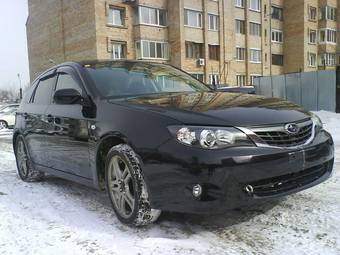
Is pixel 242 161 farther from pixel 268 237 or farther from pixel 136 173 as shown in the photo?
pixel 136 173

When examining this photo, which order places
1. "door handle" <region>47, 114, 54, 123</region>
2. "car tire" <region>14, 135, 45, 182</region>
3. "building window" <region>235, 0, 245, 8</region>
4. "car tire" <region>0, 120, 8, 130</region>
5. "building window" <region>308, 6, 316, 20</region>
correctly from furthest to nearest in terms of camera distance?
"building window" <region>308, 6, 316, 20</region> → "building window" <region>235, 0, 245, 8</region> → "car tire" <region>0, 120, 8, 130</region> → "car tire" <region>14, 135, 45, 182</region> → "door handle" <region>47, 114, 54, 123</region>

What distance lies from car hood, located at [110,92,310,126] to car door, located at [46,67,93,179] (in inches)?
22.9

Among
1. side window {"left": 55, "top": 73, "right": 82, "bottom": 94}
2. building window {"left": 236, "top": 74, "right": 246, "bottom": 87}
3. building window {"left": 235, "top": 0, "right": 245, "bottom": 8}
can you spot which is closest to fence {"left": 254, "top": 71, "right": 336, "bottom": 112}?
side window {"left": 55, "top": 73, "right": 82, "bottom": 94}

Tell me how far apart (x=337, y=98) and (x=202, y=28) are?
78.3ft

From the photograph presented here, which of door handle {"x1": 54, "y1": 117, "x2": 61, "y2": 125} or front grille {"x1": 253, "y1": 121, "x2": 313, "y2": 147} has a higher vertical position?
door handle {"x1": 54, "y1": 117, "x2": 61, "y2": 125}

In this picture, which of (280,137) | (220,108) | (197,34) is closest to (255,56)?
(197,34)

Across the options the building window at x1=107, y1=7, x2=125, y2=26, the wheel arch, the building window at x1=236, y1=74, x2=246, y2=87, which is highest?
the building window at x1=107, y1=7, x2=125, y2=26

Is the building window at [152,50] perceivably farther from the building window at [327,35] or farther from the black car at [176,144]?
the black car at [176,144]

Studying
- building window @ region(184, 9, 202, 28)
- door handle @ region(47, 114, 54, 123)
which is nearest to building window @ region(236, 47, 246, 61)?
building window @ region(184, 9, 202, 28)

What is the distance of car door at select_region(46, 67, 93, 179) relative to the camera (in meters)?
4.42

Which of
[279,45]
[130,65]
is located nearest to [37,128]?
[130,65]

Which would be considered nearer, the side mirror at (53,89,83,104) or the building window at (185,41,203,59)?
the side mirror at (53,89,83,104)

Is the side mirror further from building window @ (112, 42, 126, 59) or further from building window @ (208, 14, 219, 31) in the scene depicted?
building window @ (208, 14, 219, 31)

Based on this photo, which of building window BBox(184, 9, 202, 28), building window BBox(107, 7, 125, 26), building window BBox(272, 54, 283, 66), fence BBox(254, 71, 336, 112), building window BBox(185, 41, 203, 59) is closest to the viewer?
fence BBox(254, 71, 336, 112)
